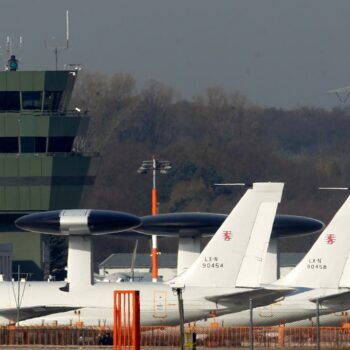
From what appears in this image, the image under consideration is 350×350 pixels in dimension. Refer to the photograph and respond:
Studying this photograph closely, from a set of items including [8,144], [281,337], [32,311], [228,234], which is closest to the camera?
[281,337]

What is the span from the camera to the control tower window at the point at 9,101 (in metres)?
112

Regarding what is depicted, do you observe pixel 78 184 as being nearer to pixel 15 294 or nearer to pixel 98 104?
pixel 15 294

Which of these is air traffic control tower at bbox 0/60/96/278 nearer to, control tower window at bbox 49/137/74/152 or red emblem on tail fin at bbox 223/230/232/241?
control tower window at bbox 49/137/74/152

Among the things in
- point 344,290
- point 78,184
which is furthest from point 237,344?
point 78,184

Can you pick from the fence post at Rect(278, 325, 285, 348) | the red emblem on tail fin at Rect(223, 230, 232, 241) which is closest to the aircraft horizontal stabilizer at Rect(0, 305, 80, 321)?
the red emblem on tail fin at Rect(223, 230, 232, 241)

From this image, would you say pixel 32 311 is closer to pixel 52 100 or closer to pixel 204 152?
pixel 52 100

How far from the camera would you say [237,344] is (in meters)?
70.9

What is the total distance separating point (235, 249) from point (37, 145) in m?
40.3

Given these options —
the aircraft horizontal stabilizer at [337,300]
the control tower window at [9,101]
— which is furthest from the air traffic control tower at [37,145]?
the aircraft horizontal stabilizer at [337,300]

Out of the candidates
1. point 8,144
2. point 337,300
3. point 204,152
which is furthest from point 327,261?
point 204,152

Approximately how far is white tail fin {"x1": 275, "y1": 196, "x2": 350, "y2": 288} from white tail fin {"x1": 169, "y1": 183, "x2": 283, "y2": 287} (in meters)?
3.27

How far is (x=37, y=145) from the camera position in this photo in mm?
111938

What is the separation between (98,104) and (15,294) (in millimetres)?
102069

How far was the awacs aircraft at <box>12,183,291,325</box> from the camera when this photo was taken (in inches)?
2886
